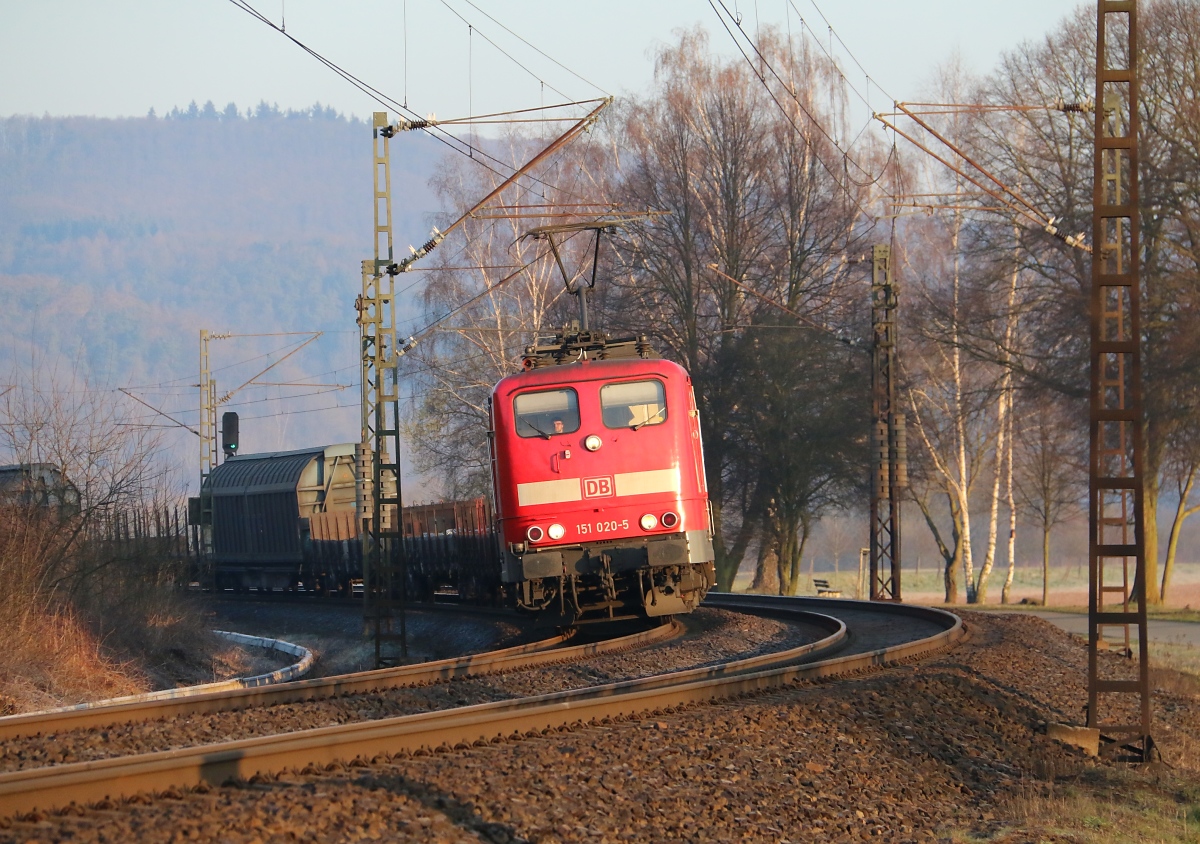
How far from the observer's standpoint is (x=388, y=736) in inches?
283

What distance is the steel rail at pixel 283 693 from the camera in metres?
9.08

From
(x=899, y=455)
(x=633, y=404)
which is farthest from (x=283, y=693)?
(x=899, y=455)

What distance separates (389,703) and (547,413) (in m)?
5.36

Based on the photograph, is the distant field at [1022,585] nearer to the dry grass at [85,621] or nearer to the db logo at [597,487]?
the dry grass at [85,621]

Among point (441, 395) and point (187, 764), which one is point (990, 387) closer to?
point (441, 395)

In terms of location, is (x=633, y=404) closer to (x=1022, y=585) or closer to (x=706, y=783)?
(x=706, y=783)

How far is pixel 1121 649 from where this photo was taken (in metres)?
16.2

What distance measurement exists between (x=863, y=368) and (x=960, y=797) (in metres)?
26.2

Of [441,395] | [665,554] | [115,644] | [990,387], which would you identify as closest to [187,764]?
[665,554]

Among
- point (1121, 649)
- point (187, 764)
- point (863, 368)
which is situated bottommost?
point (1121, 649)

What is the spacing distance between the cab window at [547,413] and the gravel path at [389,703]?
2629 millimetres

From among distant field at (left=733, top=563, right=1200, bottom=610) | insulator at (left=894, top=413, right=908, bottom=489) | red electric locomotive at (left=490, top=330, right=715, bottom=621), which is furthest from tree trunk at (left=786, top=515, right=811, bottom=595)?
red electric locomotive at (left=490, top=330, right=715, bottom=621)

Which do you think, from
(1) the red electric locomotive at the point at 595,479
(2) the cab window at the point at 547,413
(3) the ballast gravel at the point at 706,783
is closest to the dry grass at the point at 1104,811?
(3) the ballast gravel at the point at 706,783

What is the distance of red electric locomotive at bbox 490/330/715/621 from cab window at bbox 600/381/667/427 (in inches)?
0.4
